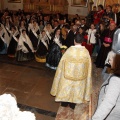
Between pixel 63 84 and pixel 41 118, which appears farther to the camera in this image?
pixel 41 118

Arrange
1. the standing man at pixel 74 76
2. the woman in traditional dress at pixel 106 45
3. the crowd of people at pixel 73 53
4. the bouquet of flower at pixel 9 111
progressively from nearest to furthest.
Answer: the bouquet of flower at pixel 9 111
the crowd of people at pixel 73 53
the standing man at pixel 74 76
the woman in traditional dress at pixel 106 45

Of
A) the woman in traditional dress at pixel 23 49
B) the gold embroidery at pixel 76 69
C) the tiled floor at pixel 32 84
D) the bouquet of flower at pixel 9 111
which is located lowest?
the tiled floor at pixel 32 84

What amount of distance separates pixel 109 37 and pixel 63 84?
10.2 feet

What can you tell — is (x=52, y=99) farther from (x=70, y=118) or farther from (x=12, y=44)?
(x=12, y=44)

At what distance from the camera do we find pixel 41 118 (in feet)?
16.1

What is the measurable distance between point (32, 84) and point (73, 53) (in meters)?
2.63

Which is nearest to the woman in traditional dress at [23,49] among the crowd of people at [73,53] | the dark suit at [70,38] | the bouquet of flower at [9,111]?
the crowd of people at [73,53]

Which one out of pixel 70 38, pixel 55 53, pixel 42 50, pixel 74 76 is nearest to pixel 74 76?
pixel 74 76

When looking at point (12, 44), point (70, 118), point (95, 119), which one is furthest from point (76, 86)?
point (12, 44)

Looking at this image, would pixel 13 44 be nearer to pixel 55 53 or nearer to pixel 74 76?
pixel 55 53

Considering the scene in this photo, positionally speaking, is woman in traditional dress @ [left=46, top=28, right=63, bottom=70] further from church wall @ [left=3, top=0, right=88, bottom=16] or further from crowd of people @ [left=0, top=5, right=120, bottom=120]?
church wall @ [left=3, top=0, right=88, bottom=16]

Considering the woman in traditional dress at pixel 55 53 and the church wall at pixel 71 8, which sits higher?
the church wall at pixel 71 8

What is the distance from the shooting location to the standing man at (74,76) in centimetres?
430

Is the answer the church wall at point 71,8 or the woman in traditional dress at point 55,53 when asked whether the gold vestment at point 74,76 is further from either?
the church wall at point 71,8
